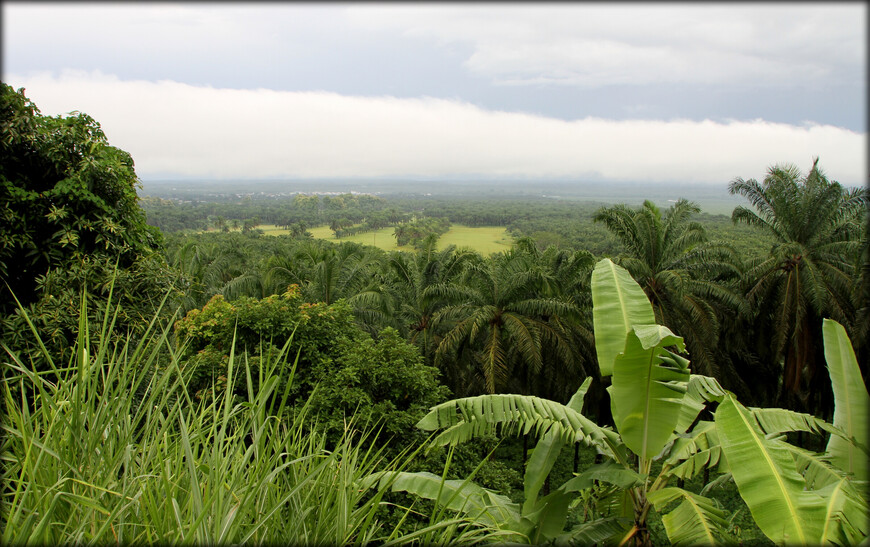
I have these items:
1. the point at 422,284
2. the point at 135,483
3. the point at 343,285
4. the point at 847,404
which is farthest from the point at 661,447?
the point at 343,285

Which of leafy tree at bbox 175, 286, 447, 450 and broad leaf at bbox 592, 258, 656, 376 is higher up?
broad leaf at bbox 592, 258, 656, 376

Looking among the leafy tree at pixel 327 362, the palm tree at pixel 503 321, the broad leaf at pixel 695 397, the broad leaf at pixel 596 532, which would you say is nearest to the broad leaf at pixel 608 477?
the broad leaf at pixel 596 532

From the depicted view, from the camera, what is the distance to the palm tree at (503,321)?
12086 millimetres

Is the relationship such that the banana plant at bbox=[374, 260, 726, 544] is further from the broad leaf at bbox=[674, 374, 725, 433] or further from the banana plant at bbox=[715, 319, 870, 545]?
the banana plant at bbox=[715, 319, 870, 545]

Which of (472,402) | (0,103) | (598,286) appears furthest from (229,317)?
(598,286)

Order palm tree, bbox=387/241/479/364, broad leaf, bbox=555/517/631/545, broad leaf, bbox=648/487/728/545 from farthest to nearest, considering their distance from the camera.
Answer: palm tree, bbox=387/241/479/364, broad leaf, bbox=555/517/631/545, broad leaf, bbox=648/487/728/545

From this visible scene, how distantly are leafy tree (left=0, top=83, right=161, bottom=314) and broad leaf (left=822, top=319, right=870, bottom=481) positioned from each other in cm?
929

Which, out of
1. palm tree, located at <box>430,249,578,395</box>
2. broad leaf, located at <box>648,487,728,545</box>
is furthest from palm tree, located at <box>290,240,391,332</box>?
broad leaf, located at <box>648,487,728,545</box>

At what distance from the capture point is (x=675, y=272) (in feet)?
37.7

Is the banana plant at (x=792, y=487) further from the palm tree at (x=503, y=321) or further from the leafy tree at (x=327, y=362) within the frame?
the palm tree at (x=503, y=321)

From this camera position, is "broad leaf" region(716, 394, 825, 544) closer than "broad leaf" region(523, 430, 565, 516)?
Yes

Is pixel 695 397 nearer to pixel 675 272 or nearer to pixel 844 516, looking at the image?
pixel 844 516

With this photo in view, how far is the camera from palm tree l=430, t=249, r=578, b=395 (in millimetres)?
12086

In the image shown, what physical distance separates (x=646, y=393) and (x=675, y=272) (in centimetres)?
840
